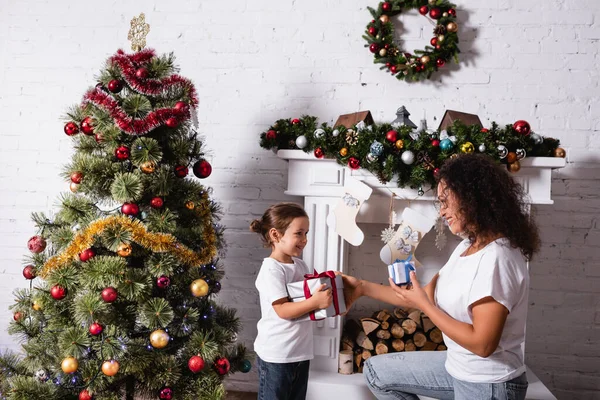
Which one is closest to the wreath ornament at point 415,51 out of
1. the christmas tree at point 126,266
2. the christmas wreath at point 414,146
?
the christmas wreath at point 414,146

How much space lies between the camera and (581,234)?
9.64ft

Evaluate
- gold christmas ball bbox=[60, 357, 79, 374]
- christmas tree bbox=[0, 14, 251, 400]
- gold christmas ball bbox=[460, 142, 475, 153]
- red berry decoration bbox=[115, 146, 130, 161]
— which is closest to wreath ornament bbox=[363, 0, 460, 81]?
gold christmas ball bbox=[460, 142, 475, 153]

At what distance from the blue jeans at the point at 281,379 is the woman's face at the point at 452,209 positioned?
0.83 m

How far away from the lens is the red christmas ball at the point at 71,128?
2.28 meters

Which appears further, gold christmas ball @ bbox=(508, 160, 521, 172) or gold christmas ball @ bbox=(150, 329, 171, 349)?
gold christmas ball @ bbox=(508, 160, 521, 172)

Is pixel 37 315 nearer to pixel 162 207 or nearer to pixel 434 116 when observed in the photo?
pixel 162 207

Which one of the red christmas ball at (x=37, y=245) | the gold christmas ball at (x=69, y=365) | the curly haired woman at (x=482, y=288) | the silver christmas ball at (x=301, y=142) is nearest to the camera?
the curly haired woman at (x=482, y=288)

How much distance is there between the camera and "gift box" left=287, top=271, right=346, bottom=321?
208 cm

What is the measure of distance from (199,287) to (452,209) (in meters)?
1.09

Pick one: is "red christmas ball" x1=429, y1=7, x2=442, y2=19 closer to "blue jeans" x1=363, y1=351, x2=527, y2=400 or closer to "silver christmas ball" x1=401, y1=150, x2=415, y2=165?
"silver christmas ball" x1=401, y1=150, x2=415, y2=165

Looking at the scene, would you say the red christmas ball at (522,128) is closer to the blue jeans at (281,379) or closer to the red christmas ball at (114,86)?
the blue jeans at (281,379)

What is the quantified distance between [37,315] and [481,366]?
1767 mm

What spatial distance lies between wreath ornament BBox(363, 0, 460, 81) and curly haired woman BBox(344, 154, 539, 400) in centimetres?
119

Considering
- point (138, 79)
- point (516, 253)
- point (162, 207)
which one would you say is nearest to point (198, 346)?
point (162, 207)
